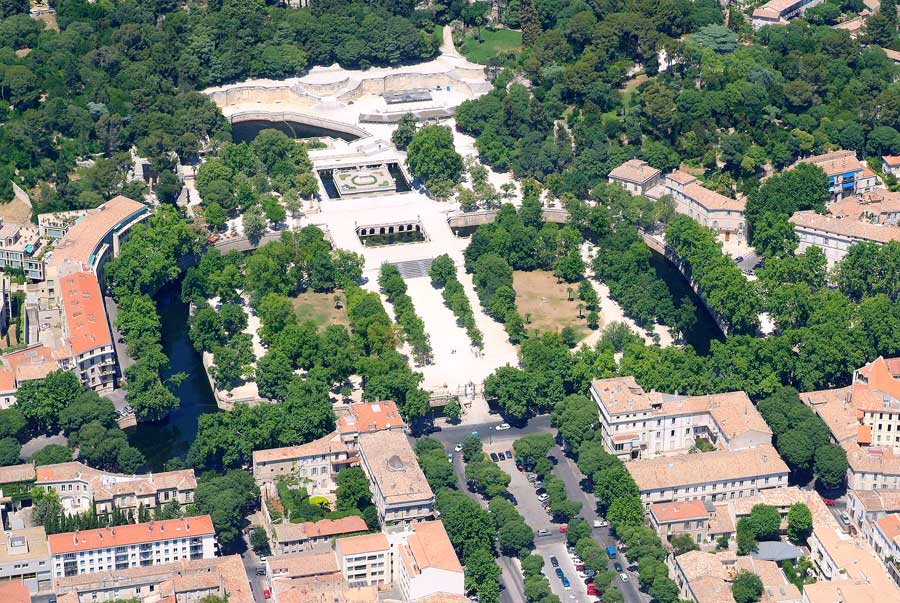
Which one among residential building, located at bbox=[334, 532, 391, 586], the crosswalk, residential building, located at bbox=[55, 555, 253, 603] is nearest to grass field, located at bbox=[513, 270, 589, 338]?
the crosswalk

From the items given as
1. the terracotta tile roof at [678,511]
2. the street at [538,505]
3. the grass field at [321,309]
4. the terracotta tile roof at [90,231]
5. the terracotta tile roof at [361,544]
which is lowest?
the grass field at [321,309]

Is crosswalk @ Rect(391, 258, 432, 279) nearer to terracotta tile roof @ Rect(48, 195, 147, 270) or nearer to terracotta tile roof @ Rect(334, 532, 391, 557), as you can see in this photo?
terracotta tile roof @ Rect(48, 195, 147, 270)

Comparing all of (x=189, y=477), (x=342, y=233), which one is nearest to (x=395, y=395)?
(x=189, y=477)

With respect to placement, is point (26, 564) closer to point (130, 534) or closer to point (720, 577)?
point (130, 534)

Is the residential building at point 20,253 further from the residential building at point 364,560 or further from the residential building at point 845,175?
the residential building at point 845,175

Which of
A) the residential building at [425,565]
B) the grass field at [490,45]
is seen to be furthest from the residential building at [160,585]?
the grass field at [490,45]

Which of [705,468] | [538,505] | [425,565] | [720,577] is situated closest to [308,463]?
[538,505]
